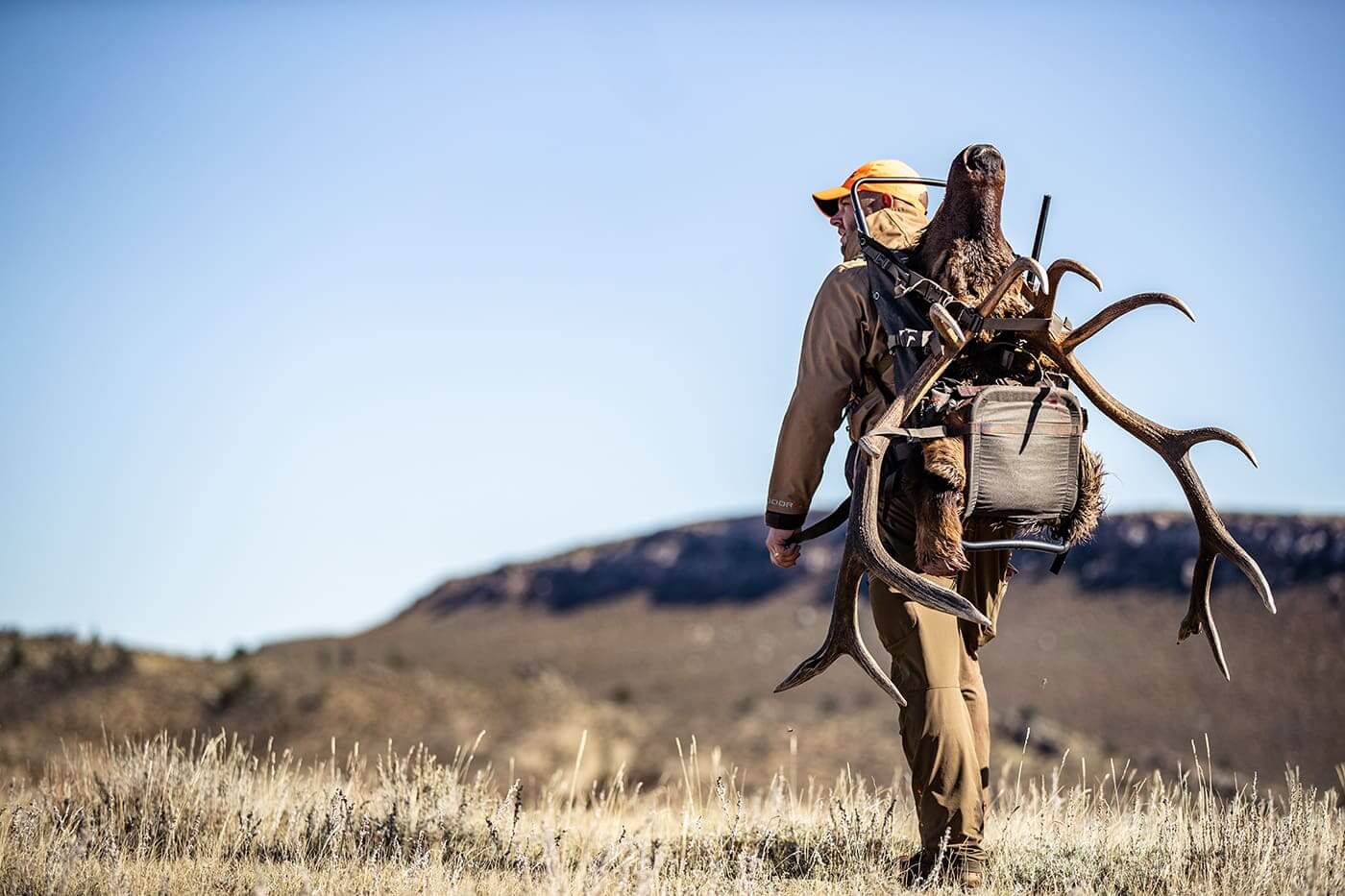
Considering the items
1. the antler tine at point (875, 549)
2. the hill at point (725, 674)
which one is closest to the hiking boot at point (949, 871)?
the antler tine at point (875, 549)

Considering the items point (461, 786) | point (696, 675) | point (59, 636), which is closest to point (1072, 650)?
point (696, 675)

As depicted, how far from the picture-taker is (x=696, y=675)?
40812 millimetres

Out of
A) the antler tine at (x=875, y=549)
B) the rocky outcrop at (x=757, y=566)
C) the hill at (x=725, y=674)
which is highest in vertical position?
the antler tine at (x=875, y=549)

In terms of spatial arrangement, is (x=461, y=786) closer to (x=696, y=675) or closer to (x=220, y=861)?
(x=220, y=861)

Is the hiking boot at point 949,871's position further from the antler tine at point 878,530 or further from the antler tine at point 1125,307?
the antler tine at point 1125,307

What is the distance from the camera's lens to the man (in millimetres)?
4504

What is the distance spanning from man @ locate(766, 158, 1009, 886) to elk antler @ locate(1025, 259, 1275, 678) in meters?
0.59

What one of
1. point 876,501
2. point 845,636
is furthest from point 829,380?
point 845,636

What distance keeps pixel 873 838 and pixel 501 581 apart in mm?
55416

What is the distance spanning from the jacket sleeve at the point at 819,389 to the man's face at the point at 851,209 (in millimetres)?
410

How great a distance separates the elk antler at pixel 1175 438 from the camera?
4617 millimetres

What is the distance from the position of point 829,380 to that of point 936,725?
1236mm

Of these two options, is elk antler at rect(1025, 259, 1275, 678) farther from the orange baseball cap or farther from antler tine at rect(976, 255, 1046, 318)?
the orange baseball cap

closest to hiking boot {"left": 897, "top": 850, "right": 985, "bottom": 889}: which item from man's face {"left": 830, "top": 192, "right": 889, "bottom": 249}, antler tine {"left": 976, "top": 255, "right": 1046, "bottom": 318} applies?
antler tine {"left": 976, "top": 255, "right": 1046, "bottom": 318}
